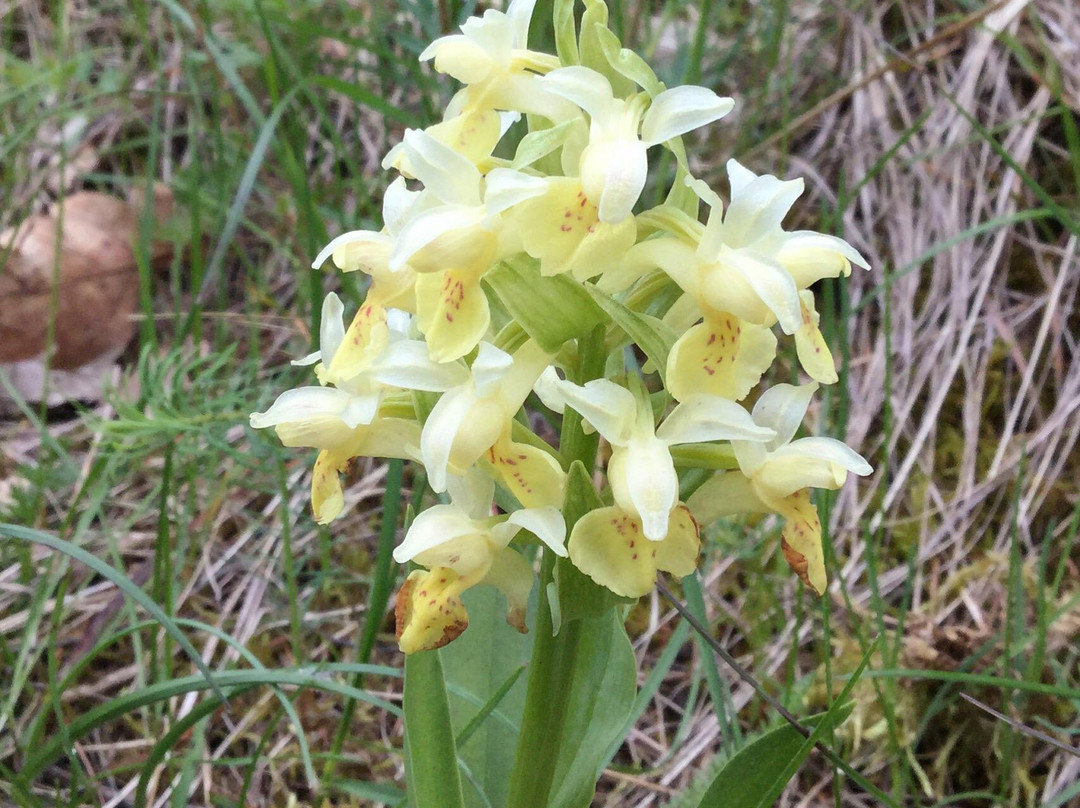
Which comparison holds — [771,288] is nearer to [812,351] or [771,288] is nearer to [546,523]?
[812,351]

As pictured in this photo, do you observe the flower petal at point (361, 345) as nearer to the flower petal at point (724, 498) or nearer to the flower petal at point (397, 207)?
the flower petal at point (397, 207)

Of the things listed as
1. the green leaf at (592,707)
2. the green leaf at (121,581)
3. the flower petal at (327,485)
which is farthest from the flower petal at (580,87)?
the green leaf at (121,581)

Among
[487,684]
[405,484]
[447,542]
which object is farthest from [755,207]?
[405,484]

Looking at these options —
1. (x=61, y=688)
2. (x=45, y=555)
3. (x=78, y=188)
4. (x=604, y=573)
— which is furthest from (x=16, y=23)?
(x=604, y=573)

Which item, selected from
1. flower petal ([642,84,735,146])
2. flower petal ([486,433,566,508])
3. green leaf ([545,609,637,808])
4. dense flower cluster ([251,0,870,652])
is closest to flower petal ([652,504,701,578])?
dense flower cluster ([251,0,870,652])

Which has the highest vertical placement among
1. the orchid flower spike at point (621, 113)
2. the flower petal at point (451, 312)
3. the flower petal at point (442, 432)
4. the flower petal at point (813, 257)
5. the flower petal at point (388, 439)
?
the orchid flower spike at point (621, 113)

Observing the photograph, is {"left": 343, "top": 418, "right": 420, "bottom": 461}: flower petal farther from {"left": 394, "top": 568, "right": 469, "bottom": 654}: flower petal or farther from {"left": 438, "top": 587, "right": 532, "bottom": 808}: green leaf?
{"left": 438, "top": 587, "right": 532, "bottom": 808}: green leaf
